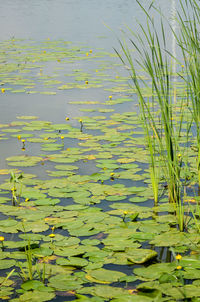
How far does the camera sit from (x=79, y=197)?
10.2 feet

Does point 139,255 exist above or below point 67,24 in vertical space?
below

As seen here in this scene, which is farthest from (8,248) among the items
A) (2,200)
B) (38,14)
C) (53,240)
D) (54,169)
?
(38,14)

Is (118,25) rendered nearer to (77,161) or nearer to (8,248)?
(77,161)

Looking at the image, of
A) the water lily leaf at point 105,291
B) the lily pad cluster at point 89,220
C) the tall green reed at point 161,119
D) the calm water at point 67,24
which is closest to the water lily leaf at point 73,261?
the lily pad cluster at point 89,220

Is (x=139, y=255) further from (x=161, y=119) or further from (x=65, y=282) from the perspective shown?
(x=161, y=119)

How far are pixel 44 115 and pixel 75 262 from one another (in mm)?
2893

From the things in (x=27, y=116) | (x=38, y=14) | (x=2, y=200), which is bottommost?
(x=2, y=200)

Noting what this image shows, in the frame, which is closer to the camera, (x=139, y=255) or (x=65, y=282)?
(x=65, y=282)

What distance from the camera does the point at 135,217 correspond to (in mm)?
2828

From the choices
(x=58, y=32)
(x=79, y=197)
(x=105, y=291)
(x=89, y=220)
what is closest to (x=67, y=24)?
(x=58, y=32)

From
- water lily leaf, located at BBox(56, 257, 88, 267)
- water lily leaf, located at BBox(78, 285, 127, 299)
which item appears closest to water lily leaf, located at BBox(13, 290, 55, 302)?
water lily leaf, located at BBox(78, 285, 127, 299)

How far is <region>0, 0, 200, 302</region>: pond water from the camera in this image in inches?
87.3

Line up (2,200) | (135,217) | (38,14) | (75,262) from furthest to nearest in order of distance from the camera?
(38,14) < (2,200) < (135,217) < (75,262)

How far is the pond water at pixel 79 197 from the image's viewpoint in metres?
2.22
